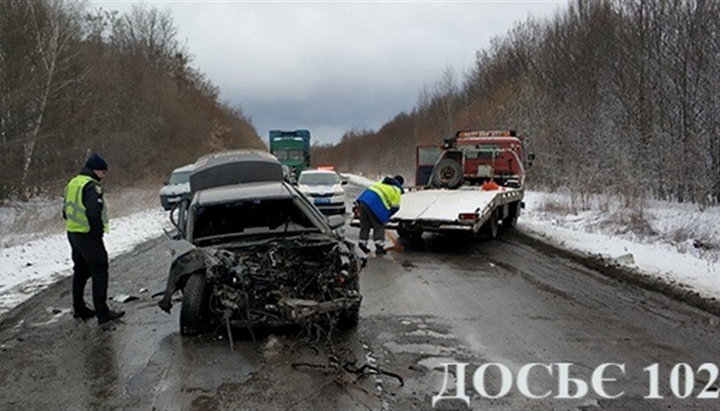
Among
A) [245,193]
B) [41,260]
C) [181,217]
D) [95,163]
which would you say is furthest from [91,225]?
[41,260]

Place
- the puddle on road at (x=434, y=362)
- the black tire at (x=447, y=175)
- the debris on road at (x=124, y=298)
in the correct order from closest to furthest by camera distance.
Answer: the puddle on road at (x=434, y=362)
the debris on road at (x=124, y=298)
the black tire at (x=447, y=175)

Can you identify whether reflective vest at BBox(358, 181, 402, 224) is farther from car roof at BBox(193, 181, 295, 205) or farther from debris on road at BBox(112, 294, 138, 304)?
debris on road at BBox(112, 294, 138, 304)

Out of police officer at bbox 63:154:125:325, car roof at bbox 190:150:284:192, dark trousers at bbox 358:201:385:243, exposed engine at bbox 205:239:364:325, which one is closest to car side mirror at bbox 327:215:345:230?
exposed engine at bbox 205:239:364:325

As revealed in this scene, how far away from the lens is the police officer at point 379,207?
11812 mm

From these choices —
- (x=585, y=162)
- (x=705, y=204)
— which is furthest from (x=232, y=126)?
(x=705, y=204)

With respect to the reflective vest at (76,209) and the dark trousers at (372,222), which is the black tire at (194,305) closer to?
the reflective vest at (76,209)

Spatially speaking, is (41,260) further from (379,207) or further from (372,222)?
(379,207)

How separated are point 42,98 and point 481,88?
35628 millimetres

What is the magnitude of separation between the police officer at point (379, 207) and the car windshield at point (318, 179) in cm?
935

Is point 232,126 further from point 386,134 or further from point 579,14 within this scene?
point 579,14

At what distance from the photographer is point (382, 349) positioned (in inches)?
231

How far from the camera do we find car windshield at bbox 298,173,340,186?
21375 mm

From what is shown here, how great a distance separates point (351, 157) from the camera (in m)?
104

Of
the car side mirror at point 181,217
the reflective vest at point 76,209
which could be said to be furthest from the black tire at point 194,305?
the reflective vest at point 76,209
